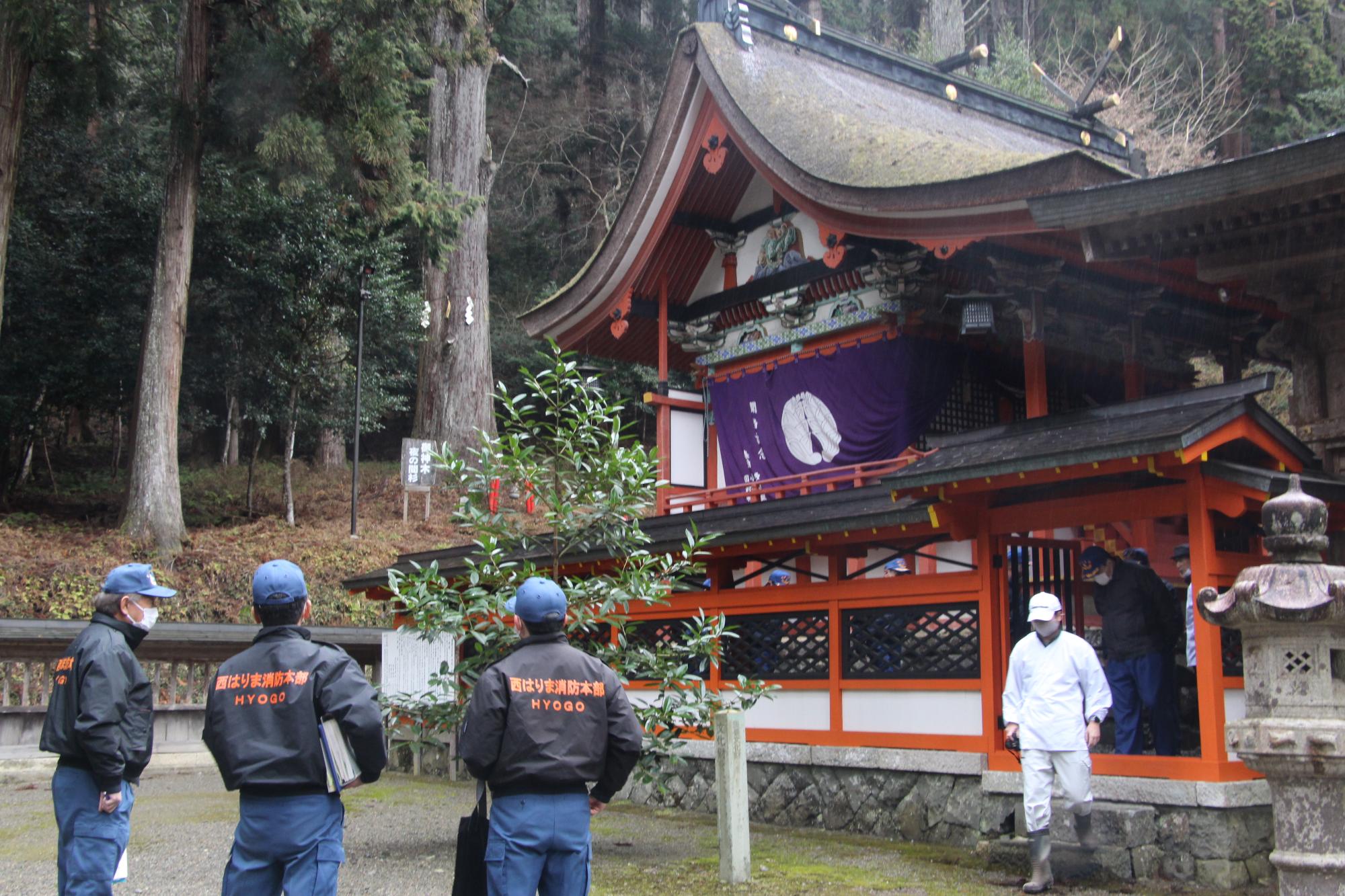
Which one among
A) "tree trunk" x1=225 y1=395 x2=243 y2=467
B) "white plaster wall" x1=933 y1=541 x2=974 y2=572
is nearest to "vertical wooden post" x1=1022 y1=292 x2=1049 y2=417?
"white plaster wall" x1=933 y1=541 x2=974 y2=572

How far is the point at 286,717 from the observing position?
440cm

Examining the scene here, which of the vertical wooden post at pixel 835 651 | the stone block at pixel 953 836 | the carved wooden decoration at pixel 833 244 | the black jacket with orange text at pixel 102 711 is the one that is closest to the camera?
the black jacket with orange text at pixel 102 711

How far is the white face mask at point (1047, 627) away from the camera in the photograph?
281 inches

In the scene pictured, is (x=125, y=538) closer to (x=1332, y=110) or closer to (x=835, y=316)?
(x=835, y=316)

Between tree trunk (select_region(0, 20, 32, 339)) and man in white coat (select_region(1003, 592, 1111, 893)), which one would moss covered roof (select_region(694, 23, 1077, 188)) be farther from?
tree trunk (select_region(0, 20, 32, 339))

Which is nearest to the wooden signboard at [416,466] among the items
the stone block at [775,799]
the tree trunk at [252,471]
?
the tree trunk at [252,471]

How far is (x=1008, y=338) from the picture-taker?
1215cm

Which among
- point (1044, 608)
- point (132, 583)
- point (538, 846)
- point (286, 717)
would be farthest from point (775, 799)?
point (286, 717)

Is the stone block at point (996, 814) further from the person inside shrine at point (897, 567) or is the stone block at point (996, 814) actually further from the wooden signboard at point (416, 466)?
the wooden signboard at point (416, 466)

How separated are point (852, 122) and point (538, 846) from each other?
9.19m

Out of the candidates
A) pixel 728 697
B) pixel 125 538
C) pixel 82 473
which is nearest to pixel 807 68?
pixel 728 697

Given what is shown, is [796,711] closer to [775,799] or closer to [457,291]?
[775,799]

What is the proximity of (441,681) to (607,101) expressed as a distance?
88.8 feet

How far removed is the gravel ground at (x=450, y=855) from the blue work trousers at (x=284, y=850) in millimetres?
2879
